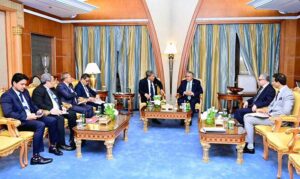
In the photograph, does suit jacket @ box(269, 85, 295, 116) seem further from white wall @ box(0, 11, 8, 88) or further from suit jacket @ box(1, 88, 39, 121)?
white wall @ box(0, 11, 8, 88)

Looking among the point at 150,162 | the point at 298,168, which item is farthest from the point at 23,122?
the point at 298,168

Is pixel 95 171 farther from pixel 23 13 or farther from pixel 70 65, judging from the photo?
pixel 70 65

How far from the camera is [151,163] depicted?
153 inches

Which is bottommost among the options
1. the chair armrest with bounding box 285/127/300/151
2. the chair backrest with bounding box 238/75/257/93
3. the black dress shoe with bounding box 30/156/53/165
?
the black dress shoe with bounding box 30/156/53/165

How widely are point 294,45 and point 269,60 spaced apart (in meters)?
0.63

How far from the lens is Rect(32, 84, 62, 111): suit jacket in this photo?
445cm

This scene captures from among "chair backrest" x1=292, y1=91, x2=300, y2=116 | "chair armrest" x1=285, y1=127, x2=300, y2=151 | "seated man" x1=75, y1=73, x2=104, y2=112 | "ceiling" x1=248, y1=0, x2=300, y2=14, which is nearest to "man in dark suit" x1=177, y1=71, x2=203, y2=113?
"seated man" x1=75, y1=73, x2=104, y2=112

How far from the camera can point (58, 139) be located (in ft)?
14.4

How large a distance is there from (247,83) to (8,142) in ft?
18.1

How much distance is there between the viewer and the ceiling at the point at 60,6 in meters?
5.91

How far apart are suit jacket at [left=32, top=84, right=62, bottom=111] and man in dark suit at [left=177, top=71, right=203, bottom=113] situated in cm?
289

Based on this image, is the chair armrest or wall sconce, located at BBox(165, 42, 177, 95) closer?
the chair armrest

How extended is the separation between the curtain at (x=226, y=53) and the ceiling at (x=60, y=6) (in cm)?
283

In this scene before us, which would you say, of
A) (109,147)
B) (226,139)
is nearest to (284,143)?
(226,139)
